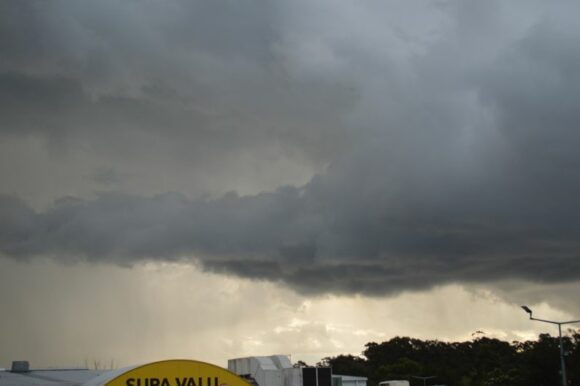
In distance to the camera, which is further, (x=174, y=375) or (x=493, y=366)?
(x=493, y=366)

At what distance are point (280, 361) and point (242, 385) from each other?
58.0 feet

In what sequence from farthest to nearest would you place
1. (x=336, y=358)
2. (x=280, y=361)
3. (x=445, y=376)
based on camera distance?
(x=336, y=358) < (x=445, y=376) < (x=280, y=361)

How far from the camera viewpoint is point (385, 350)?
200 meters

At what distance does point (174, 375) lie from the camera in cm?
2991

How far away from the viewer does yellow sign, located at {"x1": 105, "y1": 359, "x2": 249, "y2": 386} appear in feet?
97.2

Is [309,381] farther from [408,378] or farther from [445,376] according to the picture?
[445,376]

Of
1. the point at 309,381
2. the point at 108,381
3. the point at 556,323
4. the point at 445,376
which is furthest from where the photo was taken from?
the point at 445,376

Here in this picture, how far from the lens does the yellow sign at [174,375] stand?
29.6 metres

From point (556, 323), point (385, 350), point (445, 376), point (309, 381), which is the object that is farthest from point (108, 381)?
point (385, 350)

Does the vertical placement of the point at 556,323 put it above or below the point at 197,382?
above

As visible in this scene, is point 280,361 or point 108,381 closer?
point 108,381

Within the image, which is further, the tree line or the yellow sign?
the tree line

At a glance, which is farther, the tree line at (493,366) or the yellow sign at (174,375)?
the tree line at (493,366)

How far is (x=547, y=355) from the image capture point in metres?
110
